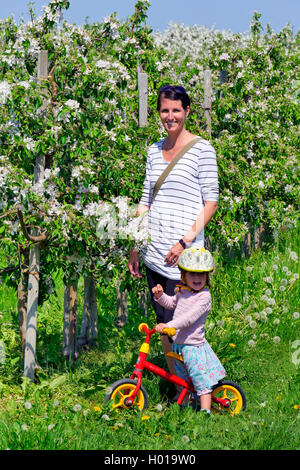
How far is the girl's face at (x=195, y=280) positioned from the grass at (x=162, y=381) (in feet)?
2.63

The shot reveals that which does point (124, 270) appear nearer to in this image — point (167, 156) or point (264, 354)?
point (167, 156)

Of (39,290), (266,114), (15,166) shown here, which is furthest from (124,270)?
(266,114)

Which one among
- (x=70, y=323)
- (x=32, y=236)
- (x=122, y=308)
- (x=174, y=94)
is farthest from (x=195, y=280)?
(x=122, y=308)

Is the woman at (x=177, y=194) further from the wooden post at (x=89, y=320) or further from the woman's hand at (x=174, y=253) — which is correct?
the wooden post at (x=89, y=320)

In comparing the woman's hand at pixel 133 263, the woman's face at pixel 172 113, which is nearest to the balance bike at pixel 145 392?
the woman's hand at pixel 133 263

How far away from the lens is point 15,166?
14.2ft

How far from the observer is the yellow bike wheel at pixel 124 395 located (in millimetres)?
3934

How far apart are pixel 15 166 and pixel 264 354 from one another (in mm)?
2586

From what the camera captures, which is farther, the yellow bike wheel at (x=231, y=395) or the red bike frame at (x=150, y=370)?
the yellow bike wheel at (x=231, y=395)

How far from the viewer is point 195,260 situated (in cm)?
375

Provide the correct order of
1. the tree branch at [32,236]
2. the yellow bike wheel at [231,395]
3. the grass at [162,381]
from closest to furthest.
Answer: the grass at [162,381] → the yellow bike wheel at [231,395] → the tree branch at [32,236]

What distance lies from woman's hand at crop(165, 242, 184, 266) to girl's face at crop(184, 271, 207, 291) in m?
0.12

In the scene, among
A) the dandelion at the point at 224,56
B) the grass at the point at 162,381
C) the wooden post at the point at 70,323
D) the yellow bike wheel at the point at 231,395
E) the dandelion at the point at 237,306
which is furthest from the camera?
the dandelion at the point at 224,56

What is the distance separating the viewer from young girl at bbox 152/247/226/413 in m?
3.80
